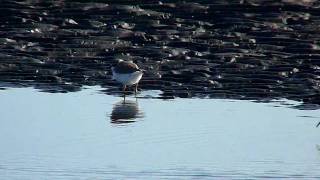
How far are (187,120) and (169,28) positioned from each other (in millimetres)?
7540

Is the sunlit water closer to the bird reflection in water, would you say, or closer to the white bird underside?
the bird reflection in water

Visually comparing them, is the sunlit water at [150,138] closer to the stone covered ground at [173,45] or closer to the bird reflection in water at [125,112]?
the bird reflection in water at [125,112]

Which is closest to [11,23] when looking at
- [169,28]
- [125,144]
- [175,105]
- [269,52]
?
[169,28]

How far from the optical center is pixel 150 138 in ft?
50.8

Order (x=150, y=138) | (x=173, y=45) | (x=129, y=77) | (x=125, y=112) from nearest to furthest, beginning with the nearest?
(x=150, y=138) < (x=125, y=112) < (x=129, y=77) < (x=173, y=45)

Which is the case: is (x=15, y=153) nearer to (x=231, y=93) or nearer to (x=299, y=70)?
(x=231, y=93)

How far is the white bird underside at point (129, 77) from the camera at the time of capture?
18469 mm

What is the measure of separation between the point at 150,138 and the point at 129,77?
3.10 metres

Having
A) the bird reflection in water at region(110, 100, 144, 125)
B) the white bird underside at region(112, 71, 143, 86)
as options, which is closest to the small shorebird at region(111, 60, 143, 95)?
the white bird underside at region(112, 71, 143, 86)

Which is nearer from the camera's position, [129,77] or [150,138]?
[150,138]

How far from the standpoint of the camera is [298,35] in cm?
2342

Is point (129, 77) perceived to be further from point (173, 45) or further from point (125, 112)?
point (173, 45)

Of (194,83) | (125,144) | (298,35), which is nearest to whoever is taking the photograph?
(125,144)

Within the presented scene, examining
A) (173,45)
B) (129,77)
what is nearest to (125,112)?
(129,77)
